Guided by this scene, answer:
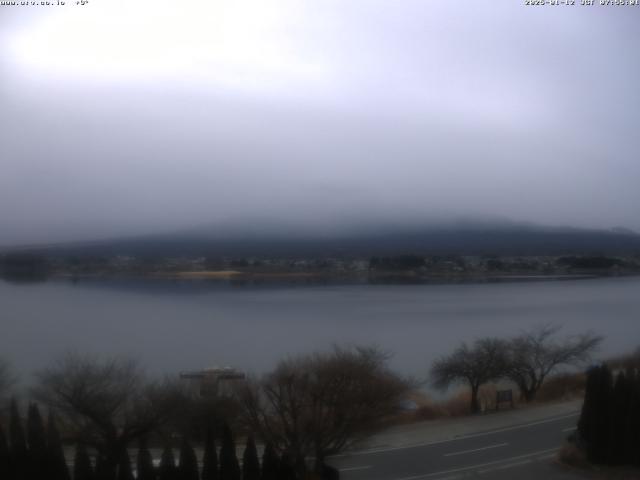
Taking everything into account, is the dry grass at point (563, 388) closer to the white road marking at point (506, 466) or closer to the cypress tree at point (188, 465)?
the white road marking at point (506, 466)

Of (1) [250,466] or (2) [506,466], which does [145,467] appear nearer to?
(1) [250,466]

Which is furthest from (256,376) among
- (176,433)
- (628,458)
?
(628,458)

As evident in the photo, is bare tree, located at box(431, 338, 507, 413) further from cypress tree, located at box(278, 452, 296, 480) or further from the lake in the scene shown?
cypress tree, located at box(278, 452, 296, 480)

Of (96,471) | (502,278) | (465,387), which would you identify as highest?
(502,278)

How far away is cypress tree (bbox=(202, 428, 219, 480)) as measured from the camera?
5.21 m

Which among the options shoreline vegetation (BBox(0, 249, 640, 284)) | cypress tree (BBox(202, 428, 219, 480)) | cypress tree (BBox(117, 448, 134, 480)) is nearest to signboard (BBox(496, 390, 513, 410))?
shoreline vegetation (BBox(0, 249, 640, 284))

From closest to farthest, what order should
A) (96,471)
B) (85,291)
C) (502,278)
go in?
(96,471)
(85,291)
(502,278)

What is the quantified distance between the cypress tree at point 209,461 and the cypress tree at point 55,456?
3.96ft

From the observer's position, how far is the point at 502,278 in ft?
33.1

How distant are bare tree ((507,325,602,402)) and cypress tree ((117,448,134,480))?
608 cm

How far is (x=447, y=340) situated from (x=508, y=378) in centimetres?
147

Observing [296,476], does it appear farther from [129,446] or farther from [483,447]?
[483,447]

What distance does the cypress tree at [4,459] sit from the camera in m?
4.95

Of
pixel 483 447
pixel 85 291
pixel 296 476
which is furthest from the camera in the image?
pixel 85 291
